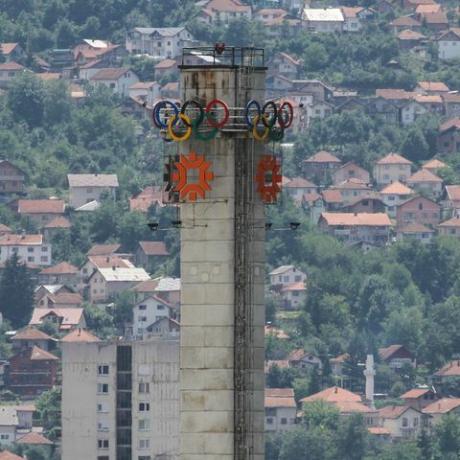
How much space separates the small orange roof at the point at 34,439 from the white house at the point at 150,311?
29.9 meters

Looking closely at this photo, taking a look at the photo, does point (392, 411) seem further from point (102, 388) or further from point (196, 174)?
point (196, 174)

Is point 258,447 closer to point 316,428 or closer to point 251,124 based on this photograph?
point 251,124

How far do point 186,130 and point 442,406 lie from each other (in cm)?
13501

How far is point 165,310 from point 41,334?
8386 millimetres

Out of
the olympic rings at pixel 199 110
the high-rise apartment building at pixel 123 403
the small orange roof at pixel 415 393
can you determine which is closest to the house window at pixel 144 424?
the high-rise apartment building at pixel 123 403

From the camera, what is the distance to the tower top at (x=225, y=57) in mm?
49875

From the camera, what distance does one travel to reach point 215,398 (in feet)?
164

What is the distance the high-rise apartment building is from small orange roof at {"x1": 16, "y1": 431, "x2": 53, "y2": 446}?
1954 inches

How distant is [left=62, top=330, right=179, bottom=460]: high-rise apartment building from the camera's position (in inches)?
4053

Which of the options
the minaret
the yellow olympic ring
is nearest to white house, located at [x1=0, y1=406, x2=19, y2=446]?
the minaret

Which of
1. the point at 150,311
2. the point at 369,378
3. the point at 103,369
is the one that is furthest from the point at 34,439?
the point at 103,369

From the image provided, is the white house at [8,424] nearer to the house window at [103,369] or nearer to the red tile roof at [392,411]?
the red tile roof at [392,411]

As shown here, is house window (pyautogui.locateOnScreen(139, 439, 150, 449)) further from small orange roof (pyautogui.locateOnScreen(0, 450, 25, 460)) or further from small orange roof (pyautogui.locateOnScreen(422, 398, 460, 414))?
small orange roof (pyautogui.locateOnScreen(422, 398, 460, 414))

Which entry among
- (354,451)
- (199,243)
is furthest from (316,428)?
(199,243)
